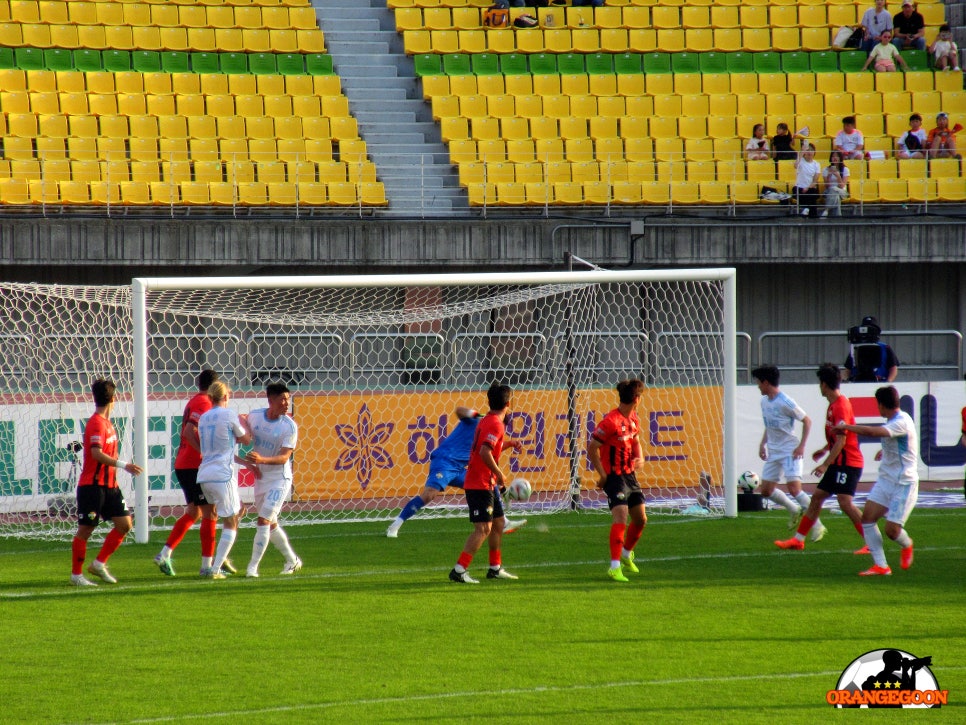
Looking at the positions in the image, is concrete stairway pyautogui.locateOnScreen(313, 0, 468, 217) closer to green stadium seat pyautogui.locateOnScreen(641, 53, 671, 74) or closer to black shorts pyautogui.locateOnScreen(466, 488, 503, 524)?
green stadium seat pyautogui.locateOnScreen(641, 53, 671, 74)

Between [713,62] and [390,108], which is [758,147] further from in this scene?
[390,108]

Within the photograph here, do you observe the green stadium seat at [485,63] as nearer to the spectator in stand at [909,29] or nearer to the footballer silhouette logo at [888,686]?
the spectator in stand at [909,29]

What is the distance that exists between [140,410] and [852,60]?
18.3 metres

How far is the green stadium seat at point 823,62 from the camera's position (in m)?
25.7

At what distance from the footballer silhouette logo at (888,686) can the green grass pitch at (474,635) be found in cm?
14

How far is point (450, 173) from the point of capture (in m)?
22.7

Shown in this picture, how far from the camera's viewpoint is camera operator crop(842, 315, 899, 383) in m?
18.1

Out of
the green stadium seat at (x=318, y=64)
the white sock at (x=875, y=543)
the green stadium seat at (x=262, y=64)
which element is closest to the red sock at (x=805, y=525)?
the white sock at (x=875, y=543)

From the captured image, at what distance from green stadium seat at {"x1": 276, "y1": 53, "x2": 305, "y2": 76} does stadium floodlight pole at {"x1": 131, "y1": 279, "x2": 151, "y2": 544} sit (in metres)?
12.2

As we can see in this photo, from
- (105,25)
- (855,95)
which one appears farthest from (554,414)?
(105,25)

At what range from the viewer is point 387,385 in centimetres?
1661

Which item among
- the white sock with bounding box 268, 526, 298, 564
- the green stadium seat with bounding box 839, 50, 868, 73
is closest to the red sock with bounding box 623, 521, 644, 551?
the white sock with bounding box 268, 526, 298, 564

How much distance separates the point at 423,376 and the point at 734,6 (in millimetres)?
13752

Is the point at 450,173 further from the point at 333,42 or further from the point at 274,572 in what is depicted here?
the point at 274,572
